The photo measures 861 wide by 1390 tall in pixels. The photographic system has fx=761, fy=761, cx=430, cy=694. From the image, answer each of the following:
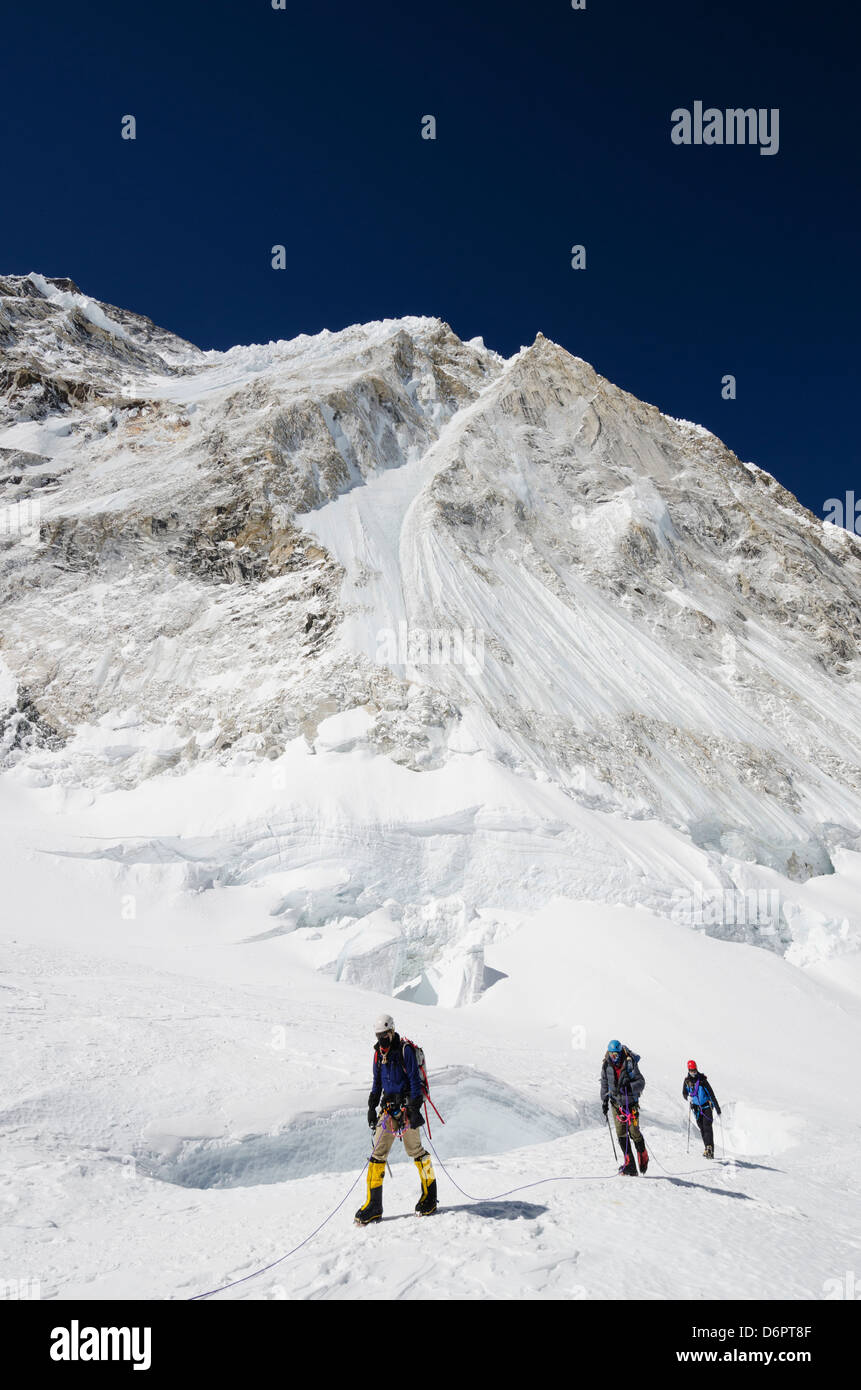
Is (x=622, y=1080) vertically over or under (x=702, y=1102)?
over

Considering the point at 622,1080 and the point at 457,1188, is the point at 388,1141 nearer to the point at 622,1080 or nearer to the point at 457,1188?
the point at 457,1188

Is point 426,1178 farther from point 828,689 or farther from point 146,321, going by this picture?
point 146,321

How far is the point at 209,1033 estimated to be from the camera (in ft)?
42.8

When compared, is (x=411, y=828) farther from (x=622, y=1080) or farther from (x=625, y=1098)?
(x=625, y=1098)

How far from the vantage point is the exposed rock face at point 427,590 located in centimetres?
3219

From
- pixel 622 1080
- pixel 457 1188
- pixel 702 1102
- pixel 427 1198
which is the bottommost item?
pixel 702 1102

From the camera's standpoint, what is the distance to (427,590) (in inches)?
1547

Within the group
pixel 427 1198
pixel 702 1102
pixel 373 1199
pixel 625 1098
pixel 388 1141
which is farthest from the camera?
pixel 702 1102

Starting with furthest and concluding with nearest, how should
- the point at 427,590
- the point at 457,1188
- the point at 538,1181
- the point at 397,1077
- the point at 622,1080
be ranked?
the point at 427,590
the point at 622,1080
the point at 538,1181
the point at 457,1188
the point at 397,1077

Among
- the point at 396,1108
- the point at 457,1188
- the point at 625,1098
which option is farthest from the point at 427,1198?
the point at 625,1098

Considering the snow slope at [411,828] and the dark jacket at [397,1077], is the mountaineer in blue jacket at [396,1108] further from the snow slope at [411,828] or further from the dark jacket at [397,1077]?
the snow slope at [411,828]

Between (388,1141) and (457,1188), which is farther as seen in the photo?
(457,1188)

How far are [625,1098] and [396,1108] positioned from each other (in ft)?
12.8
